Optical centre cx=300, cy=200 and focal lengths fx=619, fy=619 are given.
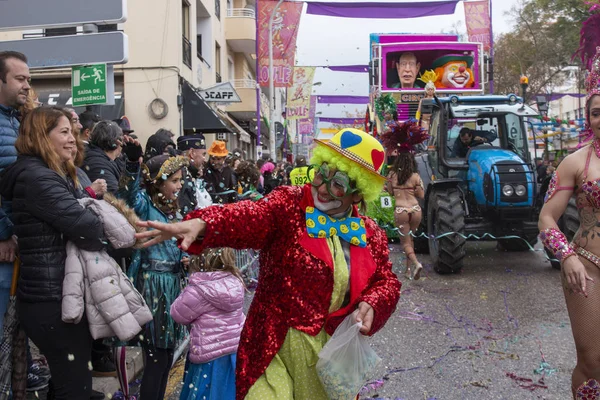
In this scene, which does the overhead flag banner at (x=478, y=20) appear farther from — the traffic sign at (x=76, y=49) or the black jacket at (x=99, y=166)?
the black jacket at (x=99, y=166)

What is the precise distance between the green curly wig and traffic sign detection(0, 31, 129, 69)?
376cm

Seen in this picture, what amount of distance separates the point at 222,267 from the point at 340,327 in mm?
1262

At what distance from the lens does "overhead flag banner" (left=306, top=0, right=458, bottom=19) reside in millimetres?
17469

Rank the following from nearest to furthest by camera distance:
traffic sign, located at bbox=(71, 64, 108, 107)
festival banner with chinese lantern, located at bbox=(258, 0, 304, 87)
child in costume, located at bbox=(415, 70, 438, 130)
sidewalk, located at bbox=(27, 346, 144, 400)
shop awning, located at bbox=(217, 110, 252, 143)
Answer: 1. sidewalk, located at bbox=(27, 346, 144, 400)
2. traffic sign, located at bbox=(71, 64, 108, 107)
3. child in costume, located at bbox=(415, 70, 438, 130)
4. festival banner with chinese lantern, located at bbox=(258, 0, 304, 87)
5. shop awning, located at bbox=(217, 110, 252, 143)

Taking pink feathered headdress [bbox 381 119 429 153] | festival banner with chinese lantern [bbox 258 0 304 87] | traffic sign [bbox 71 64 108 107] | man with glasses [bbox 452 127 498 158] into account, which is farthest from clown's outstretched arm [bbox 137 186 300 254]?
festival banner with chinese lantern [bbox 258 0 304 87]

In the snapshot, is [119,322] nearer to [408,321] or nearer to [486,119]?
[408,321]

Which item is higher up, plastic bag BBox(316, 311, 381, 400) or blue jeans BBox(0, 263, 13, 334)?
blue jeans BBox(0, 263, 13, 334)

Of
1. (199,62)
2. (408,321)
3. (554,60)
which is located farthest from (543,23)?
(408,321)

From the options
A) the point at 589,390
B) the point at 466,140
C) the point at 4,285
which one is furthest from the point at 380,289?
the point at 466,140

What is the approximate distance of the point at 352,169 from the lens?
2.76 m

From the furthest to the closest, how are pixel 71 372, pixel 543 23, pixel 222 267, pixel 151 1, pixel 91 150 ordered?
1. pixel 543 23
2. pixel 151 1
3. pixel 91 150
4. pixel 222 267
5. pixel 71 372

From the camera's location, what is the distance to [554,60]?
87.6 ft

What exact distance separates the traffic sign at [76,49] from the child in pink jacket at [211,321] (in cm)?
307

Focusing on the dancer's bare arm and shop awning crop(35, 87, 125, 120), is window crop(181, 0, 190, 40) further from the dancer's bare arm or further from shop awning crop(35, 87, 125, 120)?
the dancer's bare arm
